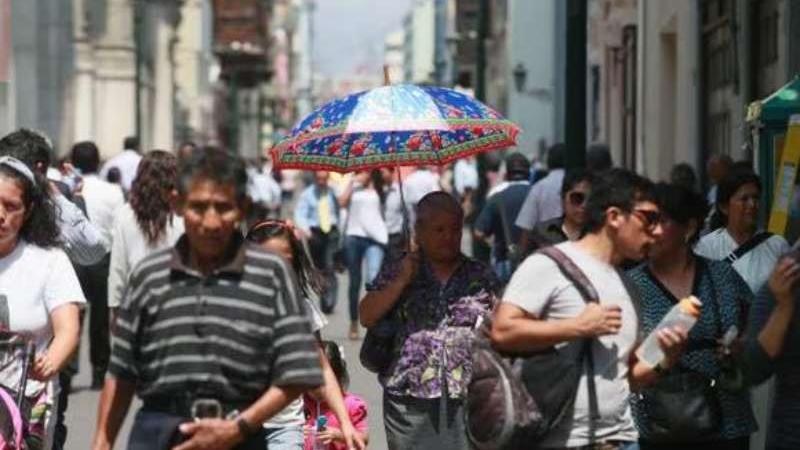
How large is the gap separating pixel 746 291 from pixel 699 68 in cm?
1772

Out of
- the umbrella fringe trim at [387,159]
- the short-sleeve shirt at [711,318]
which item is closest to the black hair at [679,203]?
the short-sleeve shirt at [711,318]

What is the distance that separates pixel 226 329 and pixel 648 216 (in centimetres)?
156

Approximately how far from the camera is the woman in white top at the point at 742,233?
1014cm

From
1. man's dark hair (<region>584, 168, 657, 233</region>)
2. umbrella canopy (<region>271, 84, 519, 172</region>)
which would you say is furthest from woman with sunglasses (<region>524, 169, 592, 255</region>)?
man's dark hair (<region>584, 168, 657, 233</region>)

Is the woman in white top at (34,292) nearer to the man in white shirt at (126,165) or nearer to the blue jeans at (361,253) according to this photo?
the blue jeans at (361,253)

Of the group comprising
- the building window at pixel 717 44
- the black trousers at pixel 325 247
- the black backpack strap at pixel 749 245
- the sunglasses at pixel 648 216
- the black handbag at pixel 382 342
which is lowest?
the black trousers at pixel 325 247

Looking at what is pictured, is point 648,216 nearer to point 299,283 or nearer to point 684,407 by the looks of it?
point 684,407

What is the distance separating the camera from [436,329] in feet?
31.9

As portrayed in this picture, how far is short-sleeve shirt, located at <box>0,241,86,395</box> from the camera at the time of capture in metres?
8.62

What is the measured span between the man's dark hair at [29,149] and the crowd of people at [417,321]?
17 mm

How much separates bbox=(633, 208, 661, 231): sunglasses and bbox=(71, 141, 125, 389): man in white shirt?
26.9 feet

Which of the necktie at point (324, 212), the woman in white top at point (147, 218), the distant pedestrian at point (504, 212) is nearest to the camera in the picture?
the woman in white top at point (147, 218)

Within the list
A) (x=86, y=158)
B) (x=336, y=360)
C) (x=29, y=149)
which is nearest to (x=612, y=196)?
(x=336, y=360)

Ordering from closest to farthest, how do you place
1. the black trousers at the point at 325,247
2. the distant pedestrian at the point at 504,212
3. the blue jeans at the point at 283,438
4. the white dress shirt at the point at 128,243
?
the blue jeans at the point at 283,438 < the white dress shirt at the point at 128,243 < the distant pedestrian at the point at 504,212 < the black trousers at the point at 325,247
